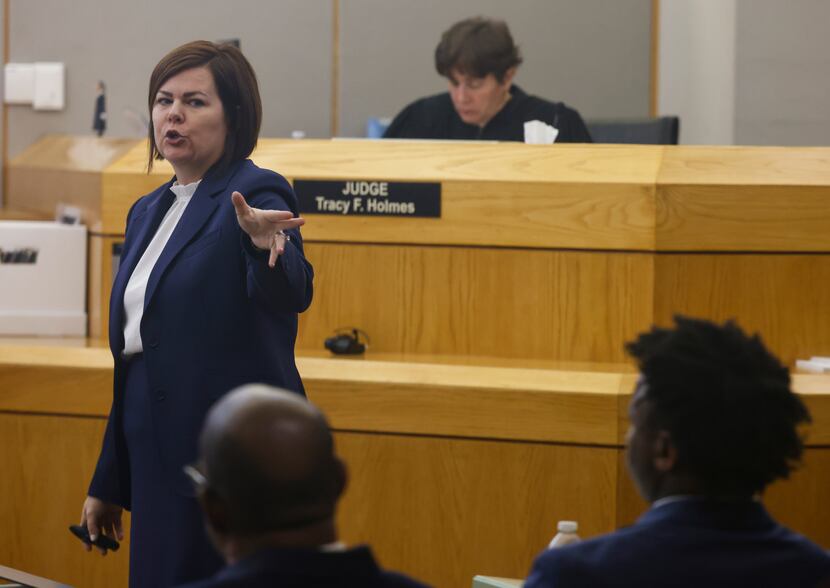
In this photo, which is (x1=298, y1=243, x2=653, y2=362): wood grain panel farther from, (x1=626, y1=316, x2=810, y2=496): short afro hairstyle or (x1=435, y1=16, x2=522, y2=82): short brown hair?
(x1=626, y1=316, x2=810, y2=496): short afro hairstyle

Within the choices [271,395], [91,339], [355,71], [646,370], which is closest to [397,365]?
[91,339]

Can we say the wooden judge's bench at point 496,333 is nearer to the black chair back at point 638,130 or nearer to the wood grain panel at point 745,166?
the wood grain panel at point 745,166

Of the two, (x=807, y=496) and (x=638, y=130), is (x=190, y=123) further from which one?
(x=638, y=130)

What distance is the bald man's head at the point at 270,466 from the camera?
3.48 feet

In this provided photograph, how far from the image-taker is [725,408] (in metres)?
1.29

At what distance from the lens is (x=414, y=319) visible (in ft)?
10.5

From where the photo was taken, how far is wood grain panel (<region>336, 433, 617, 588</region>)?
9.11ft

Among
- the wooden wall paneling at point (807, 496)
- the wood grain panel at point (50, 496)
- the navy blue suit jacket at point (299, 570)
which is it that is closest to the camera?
the navy blue suit jacket at point (299, 570)

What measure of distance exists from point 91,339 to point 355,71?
2390 millimetres

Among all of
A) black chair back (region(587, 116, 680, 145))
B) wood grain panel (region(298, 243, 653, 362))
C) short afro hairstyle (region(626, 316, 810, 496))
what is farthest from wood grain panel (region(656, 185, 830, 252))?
short afro hairstyle (region(626, 316, 810, 496))

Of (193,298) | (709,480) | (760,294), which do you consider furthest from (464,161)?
(709,480)

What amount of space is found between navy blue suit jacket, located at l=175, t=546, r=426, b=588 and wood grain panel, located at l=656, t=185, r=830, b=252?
2.09 metres

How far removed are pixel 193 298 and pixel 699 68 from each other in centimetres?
334

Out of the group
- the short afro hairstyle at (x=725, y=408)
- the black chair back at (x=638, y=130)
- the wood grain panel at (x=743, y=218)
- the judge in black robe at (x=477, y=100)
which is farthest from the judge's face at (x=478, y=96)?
the short afro hairstyle at (x=725, y=408)
